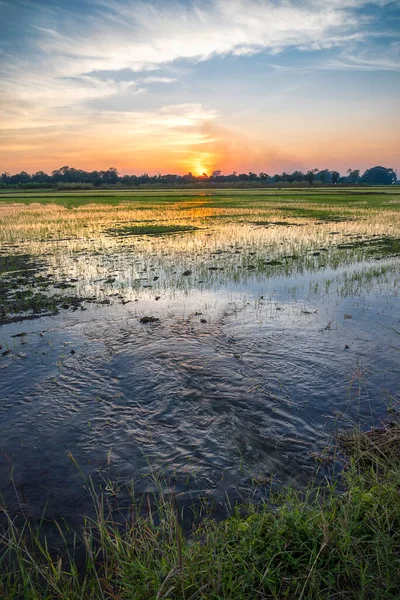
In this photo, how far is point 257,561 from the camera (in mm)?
2658

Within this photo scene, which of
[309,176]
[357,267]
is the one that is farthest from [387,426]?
[309,176]

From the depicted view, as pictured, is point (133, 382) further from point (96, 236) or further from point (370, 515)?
point (96, 236)

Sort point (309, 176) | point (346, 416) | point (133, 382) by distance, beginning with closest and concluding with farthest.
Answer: point (346, 416) → point (133, 382) → point (309, 176)

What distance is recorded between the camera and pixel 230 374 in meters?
6.46

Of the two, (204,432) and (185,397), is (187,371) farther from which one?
(204,432)

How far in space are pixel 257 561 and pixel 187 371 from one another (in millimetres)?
4070

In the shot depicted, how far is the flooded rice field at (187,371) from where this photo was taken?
171 inches

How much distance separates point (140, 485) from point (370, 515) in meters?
2.37

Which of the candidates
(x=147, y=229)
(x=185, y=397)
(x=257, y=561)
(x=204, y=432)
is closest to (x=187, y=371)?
(x=185, y=397)

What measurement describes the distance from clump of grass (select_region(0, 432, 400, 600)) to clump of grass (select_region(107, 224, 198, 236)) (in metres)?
22.8

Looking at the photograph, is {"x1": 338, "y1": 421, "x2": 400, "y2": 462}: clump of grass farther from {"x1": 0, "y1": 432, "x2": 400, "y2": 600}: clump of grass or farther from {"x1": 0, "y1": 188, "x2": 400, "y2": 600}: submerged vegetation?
{"x1": 0, "y1": 432, "x2": 400, "y2": 600}: clump of grass

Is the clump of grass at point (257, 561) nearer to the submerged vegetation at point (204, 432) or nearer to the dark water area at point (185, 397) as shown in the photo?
the submerged vegetation at point (204, 432)

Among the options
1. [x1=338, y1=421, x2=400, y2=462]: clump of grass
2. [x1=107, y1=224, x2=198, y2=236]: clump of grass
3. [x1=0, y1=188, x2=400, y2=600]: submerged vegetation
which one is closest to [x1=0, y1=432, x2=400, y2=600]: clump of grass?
[x1=0, y1=188, x2=400, y2=600]: submerged vegetation

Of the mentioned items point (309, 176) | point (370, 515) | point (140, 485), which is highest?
point (309, 176)
